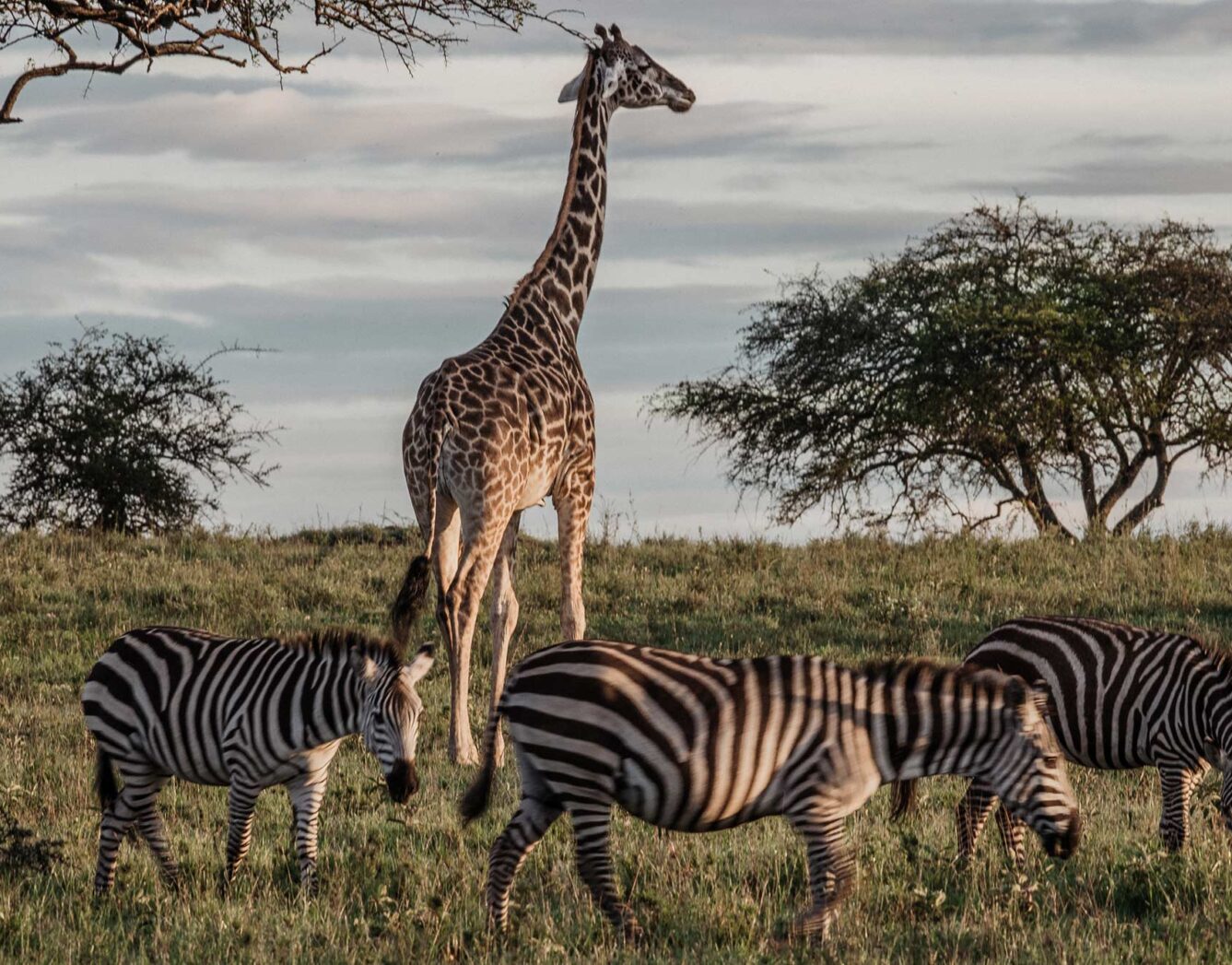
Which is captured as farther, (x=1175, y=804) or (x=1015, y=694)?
(x=1175, y=804)

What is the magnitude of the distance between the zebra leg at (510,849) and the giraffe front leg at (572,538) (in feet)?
17.7

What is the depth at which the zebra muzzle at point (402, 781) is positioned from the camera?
695 cm

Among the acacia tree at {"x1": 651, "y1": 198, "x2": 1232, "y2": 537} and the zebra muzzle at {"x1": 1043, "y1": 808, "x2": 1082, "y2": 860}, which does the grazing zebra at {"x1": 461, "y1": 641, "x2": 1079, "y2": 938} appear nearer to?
the zebra muzzle at {"x1": 1043, "y1": 808, "x2": 1082, "y2": 860}

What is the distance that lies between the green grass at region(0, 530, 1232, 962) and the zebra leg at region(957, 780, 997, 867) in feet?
0.48

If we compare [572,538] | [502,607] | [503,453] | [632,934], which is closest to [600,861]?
[632,934]

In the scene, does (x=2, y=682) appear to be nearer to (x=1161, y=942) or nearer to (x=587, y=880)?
(x=587, y=880)

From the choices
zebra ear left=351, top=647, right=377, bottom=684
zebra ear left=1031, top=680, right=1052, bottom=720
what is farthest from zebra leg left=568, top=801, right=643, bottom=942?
zebra ear left=1031, top=680, right=1052, bottom=720

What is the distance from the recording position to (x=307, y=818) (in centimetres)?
756

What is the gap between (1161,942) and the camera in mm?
6582

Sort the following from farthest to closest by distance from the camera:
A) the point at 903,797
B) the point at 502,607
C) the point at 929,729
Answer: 1. the point at 502,607
2. the point at 903,797
3. the point at 929,729

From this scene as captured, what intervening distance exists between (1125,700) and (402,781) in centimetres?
387

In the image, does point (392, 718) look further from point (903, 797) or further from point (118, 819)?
point (903, 797)

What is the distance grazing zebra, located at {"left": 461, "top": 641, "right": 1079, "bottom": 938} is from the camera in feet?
20.9

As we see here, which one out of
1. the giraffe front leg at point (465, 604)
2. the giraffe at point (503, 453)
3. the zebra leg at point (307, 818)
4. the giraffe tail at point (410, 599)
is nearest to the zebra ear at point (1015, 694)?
the zebra leg at point (307, 818)
